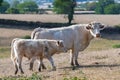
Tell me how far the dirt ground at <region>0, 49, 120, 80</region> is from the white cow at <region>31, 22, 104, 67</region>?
762 millimetres

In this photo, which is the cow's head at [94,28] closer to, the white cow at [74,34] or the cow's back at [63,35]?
the white cow at [74,34]

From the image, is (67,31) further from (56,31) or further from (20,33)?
(20,33)

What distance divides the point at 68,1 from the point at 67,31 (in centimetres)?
5225

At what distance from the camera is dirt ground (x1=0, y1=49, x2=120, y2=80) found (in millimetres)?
16703

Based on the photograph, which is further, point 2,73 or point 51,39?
point 51,39

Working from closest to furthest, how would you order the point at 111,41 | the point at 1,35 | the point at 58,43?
the point at 58,43 → the point at 111,41 → the point at 1,35

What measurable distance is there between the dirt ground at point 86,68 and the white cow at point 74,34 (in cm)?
76

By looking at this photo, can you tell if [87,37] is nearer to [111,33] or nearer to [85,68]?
[85,68]

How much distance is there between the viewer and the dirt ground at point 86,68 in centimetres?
1670

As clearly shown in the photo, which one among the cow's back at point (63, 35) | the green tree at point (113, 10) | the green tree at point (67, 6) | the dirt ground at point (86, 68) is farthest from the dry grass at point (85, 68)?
the green tree at point (113, 10)

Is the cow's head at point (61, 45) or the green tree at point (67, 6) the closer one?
the cow's head at point (61, 45)

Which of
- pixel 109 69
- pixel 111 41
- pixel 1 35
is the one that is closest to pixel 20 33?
pixel 1 35

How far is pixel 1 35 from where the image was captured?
198ft

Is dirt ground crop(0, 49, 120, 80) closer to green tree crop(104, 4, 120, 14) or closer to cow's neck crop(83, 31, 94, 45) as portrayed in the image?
cow's neck crop(83, 31, 94, 45)
